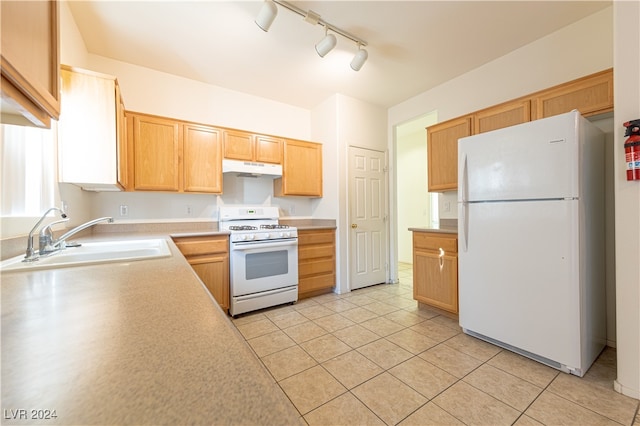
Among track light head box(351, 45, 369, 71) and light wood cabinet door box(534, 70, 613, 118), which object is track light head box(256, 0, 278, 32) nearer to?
track light head box(351, 45, 369, 71)

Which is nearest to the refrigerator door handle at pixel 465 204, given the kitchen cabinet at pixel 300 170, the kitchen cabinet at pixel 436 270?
the kitchen cabinet at pixel 436 270

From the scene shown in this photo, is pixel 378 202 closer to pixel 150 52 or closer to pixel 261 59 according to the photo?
pixel 261 59

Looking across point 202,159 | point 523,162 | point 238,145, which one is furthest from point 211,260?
point 523,162

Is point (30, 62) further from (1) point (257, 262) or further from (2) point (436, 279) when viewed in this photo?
(2) point (436, 279)

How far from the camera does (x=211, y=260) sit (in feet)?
8.73

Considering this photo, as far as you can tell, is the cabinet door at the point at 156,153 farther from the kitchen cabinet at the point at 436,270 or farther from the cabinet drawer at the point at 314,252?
the kitchen cabinet at the point at 436,270

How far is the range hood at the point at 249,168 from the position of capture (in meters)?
3.01

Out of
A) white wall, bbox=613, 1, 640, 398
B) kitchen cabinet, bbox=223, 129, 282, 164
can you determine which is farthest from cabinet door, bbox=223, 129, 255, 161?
white wall, bbox=613, 1, 640, 398

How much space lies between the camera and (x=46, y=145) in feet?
5.42

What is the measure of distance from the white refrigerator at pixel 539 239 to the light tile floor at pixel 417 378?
183mm

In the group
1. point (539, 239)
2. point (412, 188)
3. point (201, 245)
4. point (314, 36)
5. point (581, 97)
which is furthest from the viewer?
point (412, 188)

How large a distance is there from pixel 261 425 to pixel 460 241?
→ 2.35m

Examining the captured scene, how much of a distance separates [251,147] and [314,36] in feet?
4.63

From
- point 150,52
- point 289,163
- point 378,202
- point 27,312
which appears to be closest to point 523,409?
point 27,312
